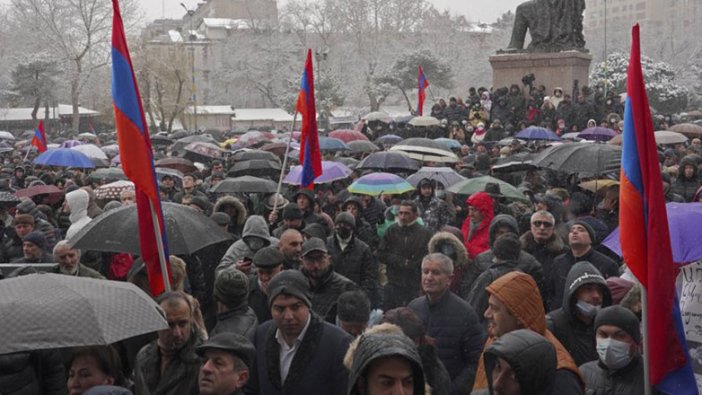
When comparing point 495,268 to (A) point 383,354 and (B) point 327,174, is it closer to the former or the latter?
(A) point 383,354

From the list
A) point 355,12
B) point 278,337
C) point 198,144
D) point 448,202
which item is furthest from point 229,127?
point 278,337

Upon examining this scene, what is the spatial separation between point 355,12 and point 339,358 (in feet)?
232

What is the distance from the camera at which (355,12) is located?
241 feet

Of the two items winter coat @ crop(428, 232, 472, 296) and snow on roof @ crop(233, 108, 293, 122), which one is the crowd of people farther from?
snow on roof @ crop(233, 108, 293, 122)

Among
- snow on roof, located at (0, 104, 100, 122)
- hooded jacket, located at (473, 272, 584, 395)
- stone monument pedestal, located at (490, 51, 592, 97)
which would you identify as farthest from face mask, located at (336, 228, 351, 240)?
snow on roof, located at (0, 104, 100, 122)

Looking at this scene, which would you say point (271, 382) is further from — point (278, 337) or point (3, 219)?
point (3, 219)

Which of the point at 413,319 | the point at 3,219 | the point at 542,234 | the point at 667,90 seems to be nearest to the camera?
the point at 413,319

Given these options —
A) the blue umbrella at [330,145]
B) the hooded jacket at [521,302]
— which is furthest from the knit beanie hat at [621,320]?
the blue umbrella at [330,145]

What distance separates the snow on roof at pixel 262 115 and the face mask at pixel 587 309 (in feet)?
215

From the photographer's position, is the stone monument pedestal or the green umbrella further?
the stone monument pedestal

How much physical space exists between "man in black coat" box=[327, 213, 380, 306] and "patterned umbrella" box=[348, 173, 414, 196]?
256cm

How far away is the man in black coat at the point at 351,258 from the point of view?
23.6 feet

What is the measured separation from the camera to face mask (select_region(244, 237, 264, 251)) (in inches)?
269

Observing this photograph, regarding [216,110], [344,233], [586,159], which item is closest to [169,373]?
[344,233]
